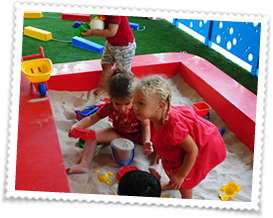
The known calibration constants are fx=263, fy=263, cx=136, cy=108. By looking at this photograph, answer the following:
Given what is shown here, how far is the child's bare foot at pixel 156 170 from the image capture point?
122cm

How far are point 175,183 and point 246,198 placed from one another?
1.31 feet

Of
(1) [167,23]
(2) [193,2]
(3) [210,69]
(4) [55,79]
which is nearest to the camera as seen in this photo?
(4) [55,79]

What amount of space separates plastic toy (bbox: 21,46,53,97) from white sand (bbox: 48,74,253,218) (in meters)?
0.17

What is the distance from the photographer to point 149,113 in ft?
3.05

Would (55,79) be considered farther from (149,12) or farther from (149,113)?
(149,12)

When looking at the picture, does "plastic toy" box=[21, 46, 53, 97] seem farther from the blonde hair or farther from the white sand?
the blonde hair

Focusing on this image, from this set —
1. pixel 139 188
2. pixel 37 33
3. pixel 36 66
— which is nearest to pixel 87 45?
pixel 37 33

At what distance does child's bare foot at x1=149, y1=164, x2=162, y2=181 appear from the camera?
4.02 ft

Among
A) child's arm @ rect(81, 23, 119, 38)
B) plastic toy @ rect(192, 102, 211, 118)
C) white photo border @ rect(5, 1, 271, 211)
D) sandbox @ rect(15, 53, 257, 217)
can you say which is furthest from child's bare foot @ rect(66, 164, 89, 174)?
child's arm @ rect(81, 23, 119, 38)

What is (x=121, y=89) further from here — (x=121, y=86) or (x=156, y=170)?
(x=156, y=170)

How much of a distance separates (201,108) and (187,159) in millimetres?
747

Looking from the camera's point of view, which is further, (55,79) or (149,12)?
(55,79)

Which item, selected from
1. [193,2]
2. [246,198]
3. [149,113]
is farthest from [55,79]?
[193,2]

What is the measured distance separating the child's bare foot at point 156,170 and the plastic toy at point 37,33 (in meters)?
1.90
